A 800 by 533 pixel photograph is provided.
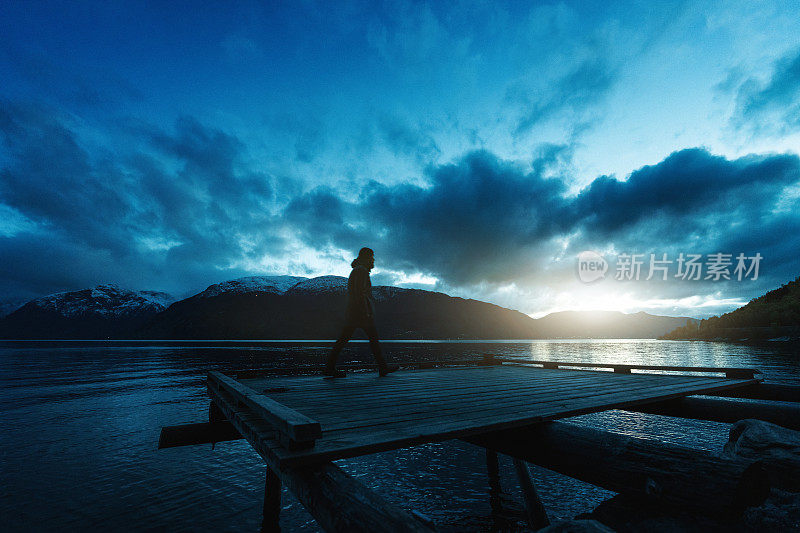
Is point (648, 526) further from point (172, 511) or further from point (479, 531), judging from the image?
point (172, 511)

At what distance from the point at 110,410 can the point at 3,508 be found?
36.1 feet

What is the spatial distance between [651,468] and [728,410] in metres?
5.96

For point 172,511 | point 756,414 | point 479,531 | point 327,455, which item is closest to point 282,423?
point 327,455

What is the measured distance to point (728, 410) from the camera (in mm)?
7082

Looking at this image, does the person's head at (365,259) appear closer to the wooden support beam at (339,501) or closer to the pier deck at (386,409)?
the pier deck at (386,409)

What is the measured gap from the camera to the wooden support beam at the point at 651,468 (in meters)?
2.64

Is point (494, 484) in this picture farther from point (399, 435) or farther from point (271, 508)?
point (399, 435)

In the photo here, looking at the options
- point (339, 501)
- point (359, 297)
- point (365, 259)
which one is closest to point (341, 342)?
point (359, 297)

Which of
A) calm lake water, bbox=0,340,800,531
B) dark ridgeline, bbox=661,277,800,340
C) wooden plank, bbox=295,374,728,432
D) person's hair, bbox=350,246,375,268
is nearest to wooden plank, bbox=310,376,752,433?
wooden plank, bbox=295,374,728,432

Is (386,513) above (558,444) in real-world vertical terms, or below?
above

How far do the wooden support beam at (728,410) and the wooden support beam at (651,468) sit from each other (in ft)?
11.0

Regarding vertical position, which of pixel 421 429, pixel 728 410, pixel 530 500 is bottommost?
pixel 530 500

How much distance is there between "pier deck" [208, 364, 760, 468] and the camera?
3311mm

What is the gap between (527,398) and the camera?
6.17 meters
